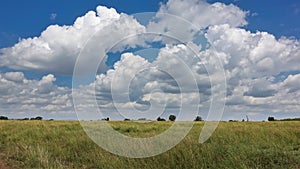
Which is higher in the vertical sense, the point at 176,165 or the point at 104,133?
the point at 104,133

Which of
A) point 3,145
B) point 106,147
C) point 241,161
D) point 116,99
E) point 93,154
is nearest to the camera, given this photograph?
point 241,161

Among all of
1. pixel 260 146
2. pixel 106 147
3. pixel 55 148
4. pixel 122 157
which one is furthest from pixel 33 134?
pixel 260 146

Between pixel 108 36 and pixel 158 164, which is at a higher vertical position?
pixel 108 36

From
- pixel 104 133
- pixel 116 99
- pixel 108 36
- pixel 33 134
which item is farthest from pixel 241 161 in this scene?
pixel 33 134

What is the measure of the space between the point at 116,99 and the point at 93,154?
6.75ft

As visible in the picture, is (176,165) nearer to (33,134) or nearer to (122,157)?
(122,157)

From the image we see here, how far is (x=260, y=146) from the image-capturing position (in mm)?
11461

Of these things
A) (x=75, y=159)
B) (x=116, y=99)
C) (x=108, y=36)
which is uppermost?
(x=108, y=36)

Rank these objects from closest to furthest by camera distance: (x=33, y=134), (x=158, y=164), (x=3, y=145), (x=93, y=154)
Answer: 1. (x=158, y=164)
2. (x=93, y=154)
3. (x=3, y=145)
4. (x=33, y=134)

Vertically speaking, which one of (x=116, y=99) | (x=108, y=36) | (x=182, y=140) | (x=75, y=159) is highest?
(x=108, y=36)

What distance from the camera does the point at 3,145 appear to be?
14.2m

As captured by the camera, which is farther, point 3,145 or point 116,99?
point 3,145

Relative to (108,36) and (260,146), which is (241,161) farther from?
(108,36)

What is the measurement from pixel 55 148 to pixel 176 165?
5113 millimetres
